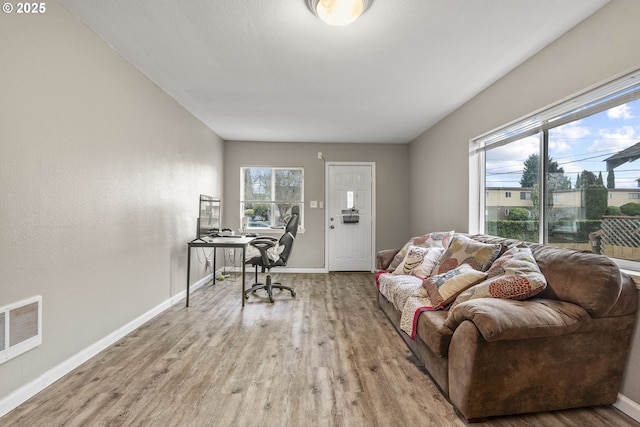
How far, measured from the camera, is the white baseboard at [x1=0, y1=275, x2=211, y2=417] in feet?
5.42

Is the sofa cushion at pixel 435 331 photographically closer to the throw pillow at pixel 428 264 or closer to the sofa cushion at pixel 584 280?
the sofa cushion at pixel 584 280

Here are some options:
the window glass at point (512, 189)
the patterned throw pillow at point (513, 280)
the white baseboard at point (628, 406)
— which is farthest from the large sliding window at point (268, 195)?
the white baseboard at point (628, 406)

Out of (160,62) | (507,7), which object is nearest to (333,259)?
(160,62)

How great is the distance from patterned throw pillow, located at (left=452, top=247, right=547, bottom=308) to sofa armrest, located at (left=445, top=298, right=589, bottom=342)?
0.09 m

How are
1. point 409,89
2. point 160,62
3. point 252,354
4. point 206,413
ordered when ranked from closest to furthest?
point 206,413, point 252,354, point 160,62, point 409,89

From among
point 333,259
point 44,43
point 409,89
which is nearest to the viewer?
point 44,43

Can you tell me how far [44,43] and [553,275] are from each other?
3450 mm

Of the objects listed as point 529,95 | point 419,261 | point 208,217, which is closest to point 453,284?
point 419,261

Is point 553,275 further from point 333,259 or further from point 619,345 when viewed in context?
point 333,259

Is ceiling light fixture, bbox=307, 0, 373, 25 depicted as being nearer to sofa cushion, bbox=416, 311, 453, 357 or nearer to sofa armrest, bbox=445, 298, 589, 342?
sofa armrest, bbox=445, 298, 589, 342

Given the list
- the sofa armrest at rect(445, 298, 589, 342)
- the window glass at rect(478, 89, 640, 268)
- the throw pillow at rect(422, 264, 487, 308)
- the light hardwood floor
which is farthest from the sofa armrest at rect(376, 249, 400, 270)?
the sofa armrest at rect(445, 298, 589, 342)

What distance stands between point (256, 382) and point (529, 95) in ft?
10.1

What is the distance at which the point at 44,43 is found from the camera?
1829mm

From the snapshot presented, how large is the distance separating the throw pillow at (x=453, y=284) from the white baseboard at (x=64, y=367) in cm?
261
